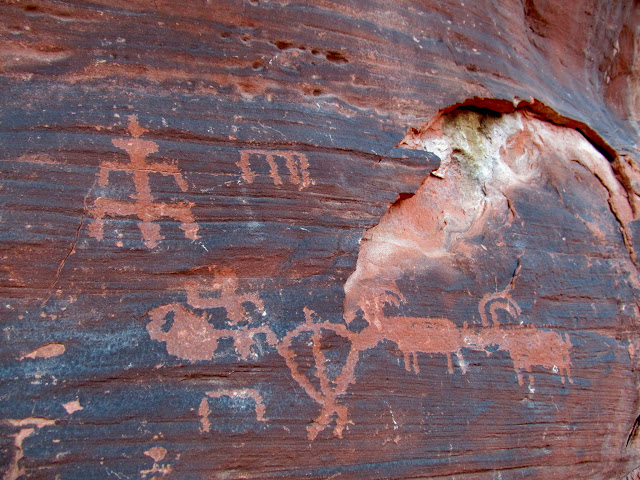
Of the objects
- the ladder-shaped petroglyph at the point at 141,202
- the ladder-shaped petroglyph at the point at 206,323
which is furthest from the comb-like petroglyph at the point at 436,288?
the ladder-shaped petroglyph at the point at 141,202

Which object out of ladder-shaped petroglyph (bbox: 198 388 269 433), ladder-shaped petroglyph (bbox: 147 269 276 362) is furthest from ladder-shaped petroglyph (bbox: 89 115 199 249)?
ladder-shaped petroglyph (bbox: 198 388 269 433)

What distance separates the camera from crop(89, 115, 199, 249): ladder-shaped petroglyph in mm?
1720

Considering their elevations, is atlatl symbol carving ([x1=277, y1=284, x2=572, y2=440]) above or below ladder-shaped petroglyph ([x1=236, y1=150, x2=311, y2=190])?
below

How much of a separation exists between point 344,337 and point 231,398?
19.1 inches

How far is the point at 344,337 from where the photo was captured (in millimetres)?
1839

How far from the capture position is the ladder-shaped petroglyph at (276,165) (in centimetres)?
193

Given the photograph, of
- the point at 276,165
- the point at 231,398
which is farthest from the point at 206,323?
the point at 276,165

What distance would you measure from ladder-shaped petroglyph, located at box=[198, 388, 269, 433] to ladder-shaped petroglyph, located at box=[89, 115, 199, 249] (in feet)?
1.90

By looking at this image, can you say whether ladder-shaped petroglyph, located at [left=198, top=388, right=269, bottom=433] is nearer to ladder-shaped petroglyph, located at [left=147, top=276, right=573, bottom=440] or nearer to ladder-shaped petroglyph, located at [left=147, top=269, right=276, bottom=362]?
ladder-shaped petroglyph, located at [left=147, top=276, right=573, bottom=440]

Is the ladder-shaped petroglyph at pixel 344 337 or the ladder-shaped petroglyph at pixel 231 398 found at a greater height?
the ladder-shaped petroglyph at pixel 344 337

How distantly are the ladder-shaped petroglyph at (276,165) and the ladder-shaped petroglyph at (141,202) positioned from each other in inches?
10.1

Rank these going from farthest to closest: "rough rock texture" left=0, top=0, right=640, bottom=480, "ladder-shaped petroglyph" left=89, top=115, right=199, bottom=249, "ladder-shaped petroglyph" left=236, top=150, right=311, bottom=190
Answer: "ladder-shaped petroglyph" left=236, top=150, right=311, bottom=190 < "ladder-shaped petroglyph" left=89, top=115, right=199, bottom=249 < "rough rock texture" left=0, top=0, right=640, bottom=480

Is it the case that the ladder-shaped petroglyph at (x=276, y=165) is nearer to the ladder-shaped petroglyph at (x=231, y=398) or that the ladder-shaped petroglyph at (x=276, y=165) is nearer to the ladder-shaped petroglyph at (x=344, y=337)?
the ladder-shaped petroglyph at (x=344, y=337)

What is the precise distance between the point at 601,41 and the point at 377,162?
2345mm
